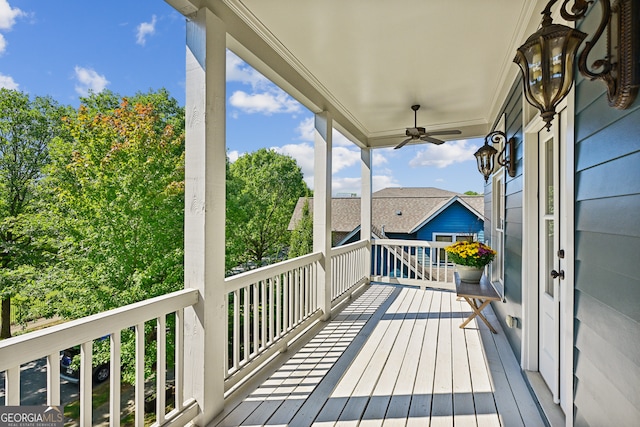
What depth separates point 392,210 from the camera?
45.7ft

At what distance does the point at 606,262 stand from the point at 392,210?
508 inches

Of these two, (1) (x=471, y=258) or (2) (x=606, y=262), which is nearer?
(2) (x=606, y=262)

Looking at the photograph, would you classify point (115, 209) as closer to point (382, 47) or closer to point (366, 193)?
point (366, 193)

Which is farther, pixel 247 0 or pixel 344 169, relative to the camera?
pixel 344 169

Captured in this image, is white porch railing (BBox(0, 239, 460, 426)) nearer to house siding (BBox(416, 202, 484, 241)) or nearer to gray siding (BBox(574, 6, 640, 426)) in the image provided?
gray siding (BBox(574, 6, 640, 426))

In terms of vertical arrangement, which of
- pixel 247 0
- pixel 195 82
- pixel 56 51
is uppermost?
pixel 56 51

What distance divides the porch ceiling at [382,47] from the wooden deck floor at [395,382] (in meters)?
2.62

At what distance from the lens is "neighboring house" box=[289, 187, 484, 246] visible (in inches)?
462

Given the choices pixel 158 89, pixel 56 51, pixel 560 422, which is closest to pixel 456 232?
pixel 560 422

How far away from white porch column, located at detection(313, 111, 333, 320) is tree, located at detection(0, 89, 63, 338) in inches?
336

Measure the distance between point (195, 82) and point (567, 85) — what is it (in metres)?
1.90

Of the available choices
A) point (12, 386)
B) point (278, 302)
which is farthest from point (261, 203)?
point (12, 386)

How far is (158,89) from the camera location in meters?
12.1

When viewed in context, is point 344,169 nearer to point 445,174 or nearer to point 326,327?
point 445,174
